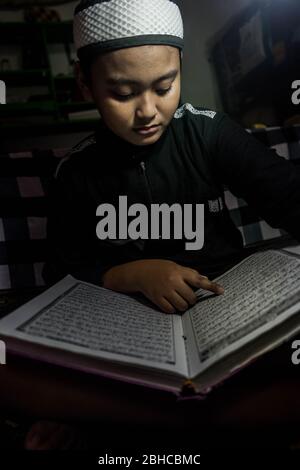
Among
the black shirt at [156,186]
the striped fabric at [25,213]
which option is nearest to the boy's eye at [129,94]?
the black shirt at [156,186]

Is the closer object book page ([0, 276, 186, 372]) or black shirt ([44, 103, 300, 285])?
book page ([0, 276, 186, 372])

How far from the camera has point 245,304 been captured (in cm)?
48

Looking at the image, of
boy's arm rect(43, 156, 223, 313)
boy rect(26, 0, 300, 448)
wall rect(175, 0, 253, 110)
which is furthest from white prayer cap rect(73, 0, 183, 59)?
wall rect(175, 0, 253, 110)

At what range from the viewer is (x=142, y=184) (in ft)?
2.52

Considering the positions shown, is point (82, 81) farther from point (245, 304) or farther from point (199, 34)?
point (199, 34)

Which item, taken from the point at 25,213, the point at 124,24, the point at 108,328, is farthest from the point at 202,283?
the point at 25,213

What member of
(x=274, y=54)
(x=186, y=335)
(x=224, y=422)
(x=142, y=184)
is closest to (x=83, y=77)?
(x=142, y=184)

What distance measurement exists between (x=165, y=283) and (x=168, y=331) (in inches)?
3.8

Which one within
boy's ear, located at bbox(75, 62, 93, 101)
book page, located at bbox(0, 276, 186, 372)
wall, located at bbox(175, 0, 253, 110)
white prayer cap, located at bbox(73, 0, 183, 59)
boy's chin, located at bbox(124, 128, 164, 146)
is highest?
wall, located at bbox(175, 0, 253, 110)

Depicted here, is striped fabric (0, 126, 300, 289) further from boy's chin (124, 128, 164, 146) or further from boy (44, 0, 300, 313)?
boy's chin (124, 128, 164, 146)

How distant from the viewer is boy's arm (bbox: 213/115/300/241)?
0.67 meters

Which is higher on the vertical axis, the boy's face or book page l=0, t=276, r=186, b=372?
the boy's face

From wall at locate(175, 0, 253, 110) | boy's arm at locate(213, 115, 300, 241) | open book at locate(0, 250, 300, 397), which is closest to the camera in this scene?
open book at locate(0, 250, 300, 397)
